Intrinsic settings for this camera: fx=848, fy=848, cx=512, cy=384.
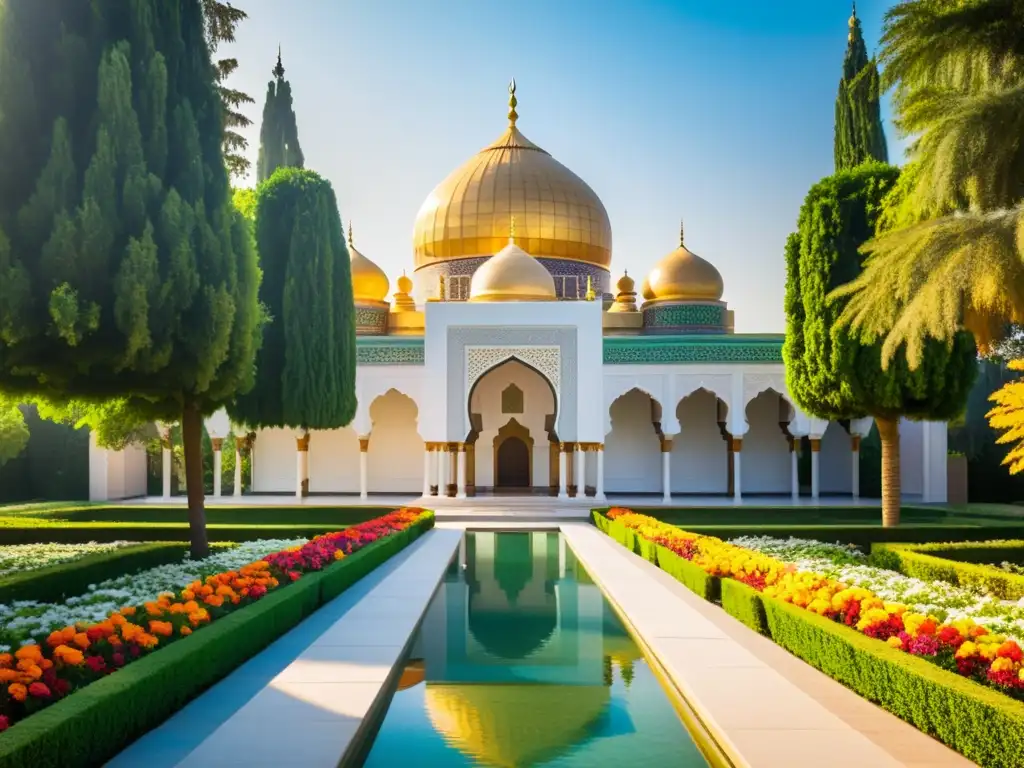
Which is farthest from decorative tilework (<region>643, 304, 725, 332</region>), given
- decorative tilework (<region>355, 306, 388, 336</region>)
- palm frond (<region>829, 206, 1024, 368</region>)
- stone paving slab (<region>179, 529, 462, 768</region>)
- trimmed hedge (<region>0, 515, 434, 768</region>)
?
trimmed hedge (<region>0, 515, 434, 768</region>)

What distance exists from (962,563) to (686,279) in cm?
1322

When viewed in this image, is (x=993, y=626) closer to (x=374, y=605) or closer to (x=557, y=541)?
(x=374, y=605)

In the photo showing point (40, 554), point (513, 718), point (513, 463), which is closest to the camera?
point (513, 718)

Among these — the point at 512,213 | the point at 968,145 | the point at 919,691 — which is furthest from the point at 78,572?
the point at 512,213

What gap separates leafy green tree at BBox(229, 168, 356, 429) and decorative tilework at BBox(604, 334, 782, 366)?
20.4 ft

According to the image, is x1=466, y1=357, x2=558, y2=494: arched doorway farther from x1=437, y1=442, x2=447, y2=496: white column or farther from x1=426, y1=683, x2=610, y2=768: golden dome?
x1=426, y1=683, x2=610, y2=768: golden dome

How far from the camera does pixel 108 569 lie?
6719 millimetres

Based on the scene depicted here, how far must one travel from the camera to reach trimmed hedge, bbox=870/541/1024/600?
246 inches

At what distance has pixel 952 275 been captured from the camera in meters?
5.62

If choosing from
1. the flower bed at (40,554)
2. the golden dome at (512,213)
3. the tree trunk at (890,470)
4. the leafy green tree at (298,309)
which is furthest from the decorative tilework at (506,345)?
the flower bed at (40,554)

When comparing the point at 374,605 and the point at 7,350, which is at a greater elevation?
the point at 7,350

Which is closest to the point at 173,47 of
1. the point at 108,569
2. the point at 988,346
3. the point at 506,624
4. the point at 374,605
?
the point at 108,569

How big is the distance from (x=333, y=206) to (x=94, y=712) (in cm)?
1014

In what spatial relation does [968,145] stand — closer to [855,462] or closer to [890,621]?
[890,621]
